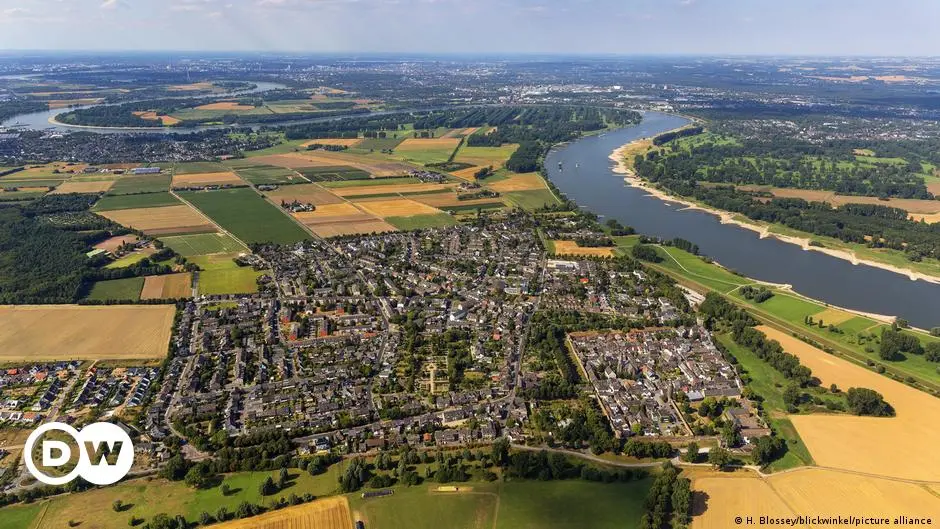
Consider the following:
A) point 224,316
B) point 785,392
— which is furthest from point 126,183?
point 785,392

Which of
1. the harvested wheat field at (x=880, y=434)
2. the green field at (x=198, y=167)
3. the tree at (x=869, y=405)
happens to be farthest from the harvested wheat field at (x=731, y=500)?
the green field at (x=198, y=167)

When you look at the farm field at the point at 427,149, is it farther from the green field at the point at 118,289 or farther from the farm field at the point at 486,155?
the green field at the point at 118,289

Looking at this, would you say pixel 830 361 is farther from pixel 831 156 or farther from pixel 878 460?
pixel 831 156

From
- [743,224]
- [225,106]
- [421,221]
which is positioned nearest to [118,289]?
[421,221]

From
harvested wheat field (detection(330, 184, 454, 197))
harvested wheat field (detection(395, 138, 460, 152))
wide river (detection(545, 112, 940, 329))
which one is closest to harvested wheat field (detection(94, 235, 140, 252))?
harvested wheat field (detection(330, 184, 454, 197))

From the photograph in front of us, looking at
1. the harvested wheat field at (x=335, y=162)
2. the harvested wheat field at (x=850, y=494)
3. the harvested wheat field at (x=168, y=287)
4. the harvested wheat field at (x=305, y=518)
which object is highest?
the harvested wheat field at (x=335, y=162)

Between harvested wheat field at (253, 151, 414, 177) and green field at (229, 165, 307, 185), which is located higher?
harvested wheat field at (253, 151, 414, 177)

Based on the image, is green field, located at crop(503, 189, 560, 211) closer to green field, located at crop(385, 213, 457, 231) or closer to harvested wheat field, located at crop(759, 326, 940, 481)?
green field, located at crop(385, 213, 457, 231)
